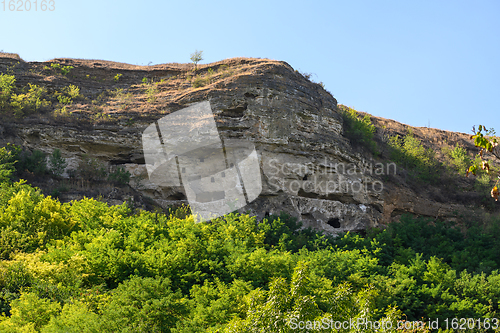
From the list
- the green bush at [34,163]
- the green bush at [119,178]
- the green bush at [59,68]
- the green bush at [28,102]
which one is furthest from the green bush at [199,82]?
the green bush at [34,163]

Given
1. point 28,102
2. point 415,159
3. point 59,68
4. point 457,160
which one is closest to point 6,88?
point 28,102

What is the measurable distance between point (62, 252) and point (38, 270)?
0.93 metres

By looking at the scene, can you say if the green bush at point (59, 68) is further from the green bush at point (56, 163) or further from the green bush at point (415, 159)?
the green bush at point (415, 159)

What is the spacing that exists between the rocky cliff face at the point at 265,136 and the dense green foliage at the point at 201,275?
3278 millimetres

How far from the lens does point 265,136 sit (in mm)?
20578

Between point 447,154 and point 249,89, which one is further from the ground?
point 249,89

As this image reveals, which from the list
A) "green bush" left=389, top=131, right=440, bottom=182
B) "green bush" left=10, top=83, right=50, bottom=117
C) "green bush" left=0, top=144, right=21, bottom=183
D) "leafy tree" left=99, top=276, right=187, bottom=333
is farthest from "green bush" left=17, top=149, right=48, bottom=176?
"green bush" left=389, top=131, right=440, bottom=182

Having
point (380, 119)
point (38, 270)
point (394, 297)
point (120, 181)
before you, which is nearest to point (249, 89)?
point (120, 181)

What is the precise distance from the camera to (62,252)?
10711mm

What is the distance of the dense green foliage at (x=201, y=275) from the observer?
24.1ft

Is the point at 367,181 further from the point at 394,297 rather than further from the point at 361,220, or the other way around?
the point at 394,297

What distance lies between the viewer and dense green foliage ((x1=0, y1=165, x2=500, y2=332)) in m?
7.33

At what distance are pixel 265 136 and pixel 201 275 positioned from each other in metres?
10.7

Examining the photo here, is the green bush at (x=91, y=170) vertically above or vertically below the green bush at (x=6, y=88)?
below
